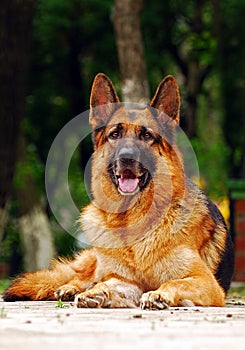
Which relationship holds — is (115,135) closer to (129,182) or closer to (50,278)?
→ (129,182)

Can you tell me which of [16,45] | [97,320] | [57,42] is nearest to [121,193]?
[97,320]

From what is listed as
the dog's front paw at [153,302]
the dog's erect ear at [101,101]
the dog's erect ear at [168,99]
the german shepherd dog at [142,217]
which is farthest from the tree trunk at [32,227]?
the dog's front paw at [153,302]

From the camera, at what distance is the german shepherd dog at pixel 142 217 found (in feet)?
27.0

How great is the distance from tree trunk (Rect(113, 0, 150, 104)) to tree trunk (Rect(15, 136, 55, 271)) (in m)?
3.48

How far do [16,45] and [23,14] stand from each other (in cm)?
40

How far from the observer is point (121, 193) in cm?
846

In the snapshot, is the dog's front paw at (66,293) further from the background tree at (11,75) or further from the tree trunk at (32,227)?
the tree trunk at (32,227)

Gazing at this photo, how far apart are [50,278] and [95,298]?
1.39m

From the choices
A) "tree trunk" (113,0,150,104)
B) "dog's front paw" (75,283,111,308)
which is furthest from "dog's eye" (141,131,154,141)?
"tree trunk" (113,0,150,104)

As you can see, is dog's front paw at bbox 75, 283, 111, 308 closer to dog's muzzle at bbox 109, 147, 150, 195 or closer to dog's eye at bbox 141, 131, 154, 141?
dog's muzzle at bbox 109, 147, 150, 195

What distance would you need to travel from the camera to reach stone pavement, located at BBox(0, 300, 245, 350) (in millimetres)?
4914

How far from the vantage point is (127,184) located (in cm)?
841

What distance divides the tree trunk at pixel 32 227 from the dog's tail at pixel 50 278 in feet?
35.3

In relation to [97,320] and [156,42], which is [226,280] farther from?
[156,42]
